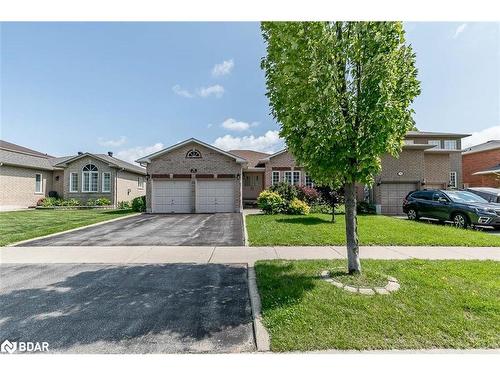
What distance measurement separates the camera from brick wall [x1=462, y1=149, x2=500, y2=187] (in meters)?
25.7

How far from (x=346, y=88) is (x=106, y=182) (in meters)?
23.0

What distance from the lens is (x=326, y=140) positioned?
4.34 m

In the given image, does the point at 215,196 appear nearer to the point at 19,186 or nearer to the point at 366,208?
the point at 366,208

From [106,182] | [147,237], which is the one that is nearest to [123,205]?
[106,182]

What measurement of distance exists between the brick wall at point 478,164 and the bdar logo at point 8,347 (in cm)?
3272

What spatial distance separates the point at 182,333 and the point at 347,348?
2050 mm

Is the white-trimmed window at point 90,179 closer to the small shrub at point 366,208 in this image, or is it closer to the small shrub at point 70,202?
the small shrub at point 70,202

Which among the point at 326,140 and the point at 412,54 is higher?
the point at 412,54

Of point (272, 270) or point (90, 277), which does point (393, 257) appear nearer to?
point (272, 270)

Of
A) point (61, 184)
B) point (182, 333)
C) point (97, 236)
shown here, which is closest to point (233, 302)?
point (182, 333)

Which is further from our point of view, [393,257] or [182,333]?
[393,257]

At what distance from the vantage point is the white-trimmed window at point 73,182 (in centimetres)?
2223

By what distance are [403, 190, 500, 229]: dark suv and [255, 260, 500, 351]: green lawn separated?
7.41 metres

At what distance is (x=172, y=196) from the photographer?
61.0ft
